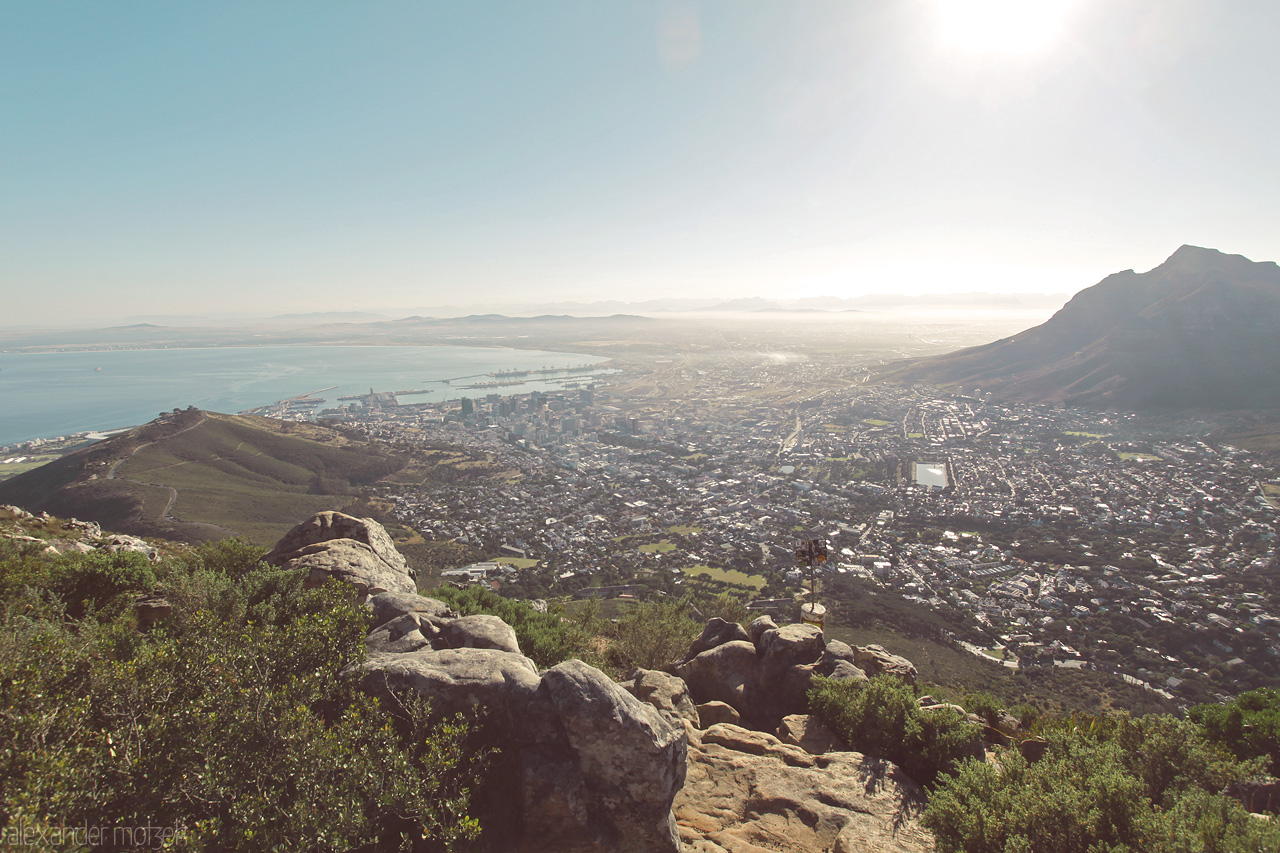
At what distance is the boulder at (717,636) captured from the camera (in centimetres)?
1401

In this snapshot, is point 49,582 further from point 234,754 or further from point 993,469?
point 993,469

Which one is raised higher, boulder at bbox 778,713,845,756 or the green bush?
the green bush

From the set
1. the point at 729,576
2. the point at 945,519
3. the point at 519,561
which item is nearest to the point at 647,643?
the point at 729,576

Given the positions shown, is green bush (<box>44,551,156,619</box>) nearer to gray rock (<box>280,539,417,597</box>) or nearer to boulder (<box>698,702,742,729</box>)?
gray rock (<box>280,539,417,597</box>)

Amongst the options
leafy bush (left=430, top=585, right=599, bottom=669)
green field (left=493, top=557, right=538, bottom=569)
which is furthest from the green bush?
green field (left=493, top=557, right=538, bottom=569)

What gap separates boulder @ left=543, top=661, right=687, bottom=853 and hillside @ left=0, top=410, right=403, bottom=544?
3889 centimetres

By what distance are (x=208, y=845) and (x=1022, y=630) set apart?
116 feet

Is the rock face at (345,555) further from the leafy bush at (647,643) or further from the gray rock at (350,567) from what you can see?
the leafy bush at (647,643)

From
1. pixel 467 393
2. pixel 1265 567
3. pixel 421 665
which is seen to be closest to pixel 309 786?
pixel 421 665

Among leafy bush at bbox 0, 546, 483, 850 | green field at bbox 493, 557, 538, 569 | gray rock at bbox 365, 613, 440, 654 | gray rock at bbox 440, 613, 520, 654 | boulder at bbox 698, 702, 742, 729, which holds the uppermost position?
leafy bush at bbox 0, 546, 483, 850

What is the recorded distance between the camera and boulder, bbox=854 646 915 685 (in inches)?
513

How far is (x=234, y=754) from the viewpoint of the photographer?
5074mm

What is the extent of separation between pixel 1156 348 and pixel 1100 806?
11990 cm

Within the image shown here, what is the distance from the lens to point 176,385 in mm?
135875
